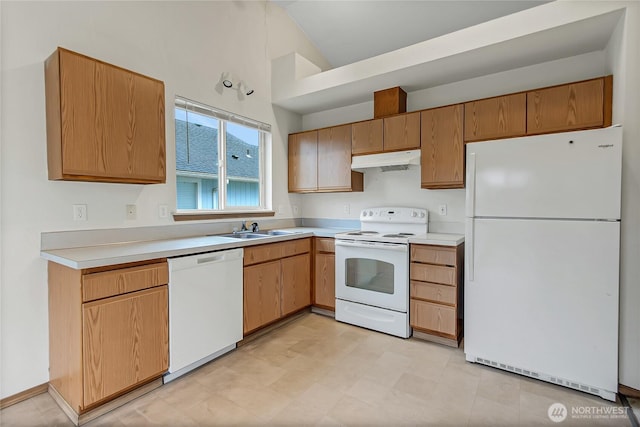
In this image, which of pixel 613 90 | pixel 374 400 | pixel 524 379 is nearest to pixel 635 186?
pixel 613 90

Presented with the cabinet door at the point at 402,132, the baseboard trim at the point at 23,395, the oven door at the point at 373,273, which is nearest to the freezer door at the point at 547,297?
the oven door at the point at 373,273

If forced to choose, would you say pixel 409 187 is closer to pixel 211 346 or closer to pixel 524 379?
pixel 524 379

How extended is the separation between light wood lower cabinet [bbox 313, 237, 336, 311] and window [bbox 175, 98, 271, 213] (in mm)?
919

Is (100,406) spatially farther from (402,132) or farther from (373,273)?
(402,132)

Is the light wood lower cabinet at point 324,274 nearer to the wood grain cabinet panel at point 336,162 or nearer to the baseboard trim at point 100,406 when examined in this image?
the wood grain cabinet panel at point 336,162

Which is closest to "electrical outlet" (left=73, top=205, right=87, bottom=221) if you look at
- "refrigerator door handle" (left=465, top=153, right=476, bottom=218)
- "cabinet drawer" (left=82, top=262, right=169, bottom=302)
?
"cabinet drawer" (left=82, top=262, right=169, bottom=302)

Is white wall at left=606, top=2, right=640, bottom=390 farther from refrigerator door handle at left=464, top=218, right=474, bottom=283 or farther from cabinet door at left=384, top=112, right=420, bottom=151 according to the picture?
cabinet door at left=384, top=112, right=420, bottom=151

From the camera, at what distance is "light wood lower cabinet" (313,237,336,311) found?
331 centimetres

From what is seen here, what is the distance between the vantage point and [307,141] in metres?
3.85

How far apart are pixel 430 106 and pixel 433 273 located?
1.74m

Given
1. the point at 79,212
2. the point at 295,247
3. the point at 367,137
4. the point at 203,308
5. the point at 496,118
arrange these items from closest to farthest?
the point at 79,212 < the point at 203,308 < the point at 496,118 < the point at 295,247 < the point at 367,137

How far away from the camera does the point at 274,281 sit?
116 inches

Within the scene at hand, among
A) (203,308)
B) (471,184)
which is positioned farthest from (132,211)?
(471,184)

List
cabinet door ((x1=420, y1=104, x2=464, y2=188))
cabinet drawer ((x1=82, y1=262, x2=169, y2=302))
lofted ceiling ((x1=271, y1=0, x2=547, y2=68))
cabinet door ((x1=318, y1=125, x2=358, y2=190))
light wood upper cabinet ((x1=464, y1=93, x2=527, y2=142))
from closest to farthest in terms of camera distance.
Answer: cabinet drawer ((x1=82, y1=262, x2=169, y2=302)) < light wood upper cabinet ((x1=464, y1=93, x2=527, y2=142)) < cabinet door ((x1=420, y1=104, x2=464, y2=188)) < lofted ceiling ((x1=271, y1=0, x2=547, y2=68)) < cabinet door ((x1=318, y1=125, x2=358, y2=190))
